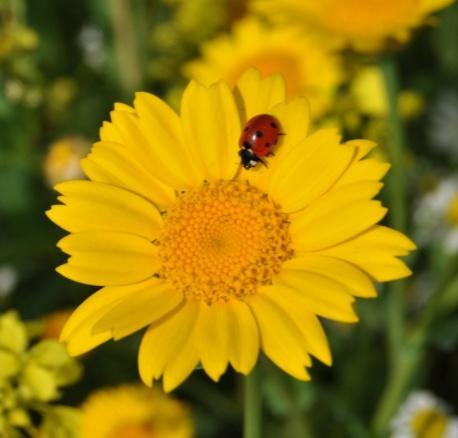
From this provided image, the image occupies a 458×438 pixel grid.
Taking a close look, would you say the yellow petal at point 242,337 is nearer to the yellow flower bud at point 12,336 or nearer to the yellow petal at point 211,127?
the yellow petal at point 211,127

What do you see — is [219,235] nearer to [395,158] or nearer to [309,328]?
[309,328]

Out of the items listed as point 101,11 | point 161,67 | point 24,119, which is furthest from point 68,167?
point 101,11

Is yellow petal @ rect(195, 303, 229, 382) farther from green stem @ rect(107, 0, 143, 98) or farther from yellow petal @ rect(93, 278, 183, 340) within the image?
green stem @ rect(107, 0, 143, 98)

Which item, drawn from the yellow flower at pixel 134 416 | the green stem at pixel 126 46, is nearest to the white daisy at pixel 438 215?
the yellow flower at pixel 134 416

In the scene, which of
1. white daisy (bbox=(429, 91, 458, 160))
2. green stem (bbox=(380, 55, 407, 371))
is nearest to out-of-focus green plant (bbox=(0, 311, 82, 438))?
green stem (bbox=(380, 55, 407, 371))

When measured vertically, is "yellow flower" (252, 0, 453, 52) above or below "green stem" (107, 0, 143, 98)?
below

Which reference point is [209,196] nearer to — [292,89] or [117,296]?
[117,296]
